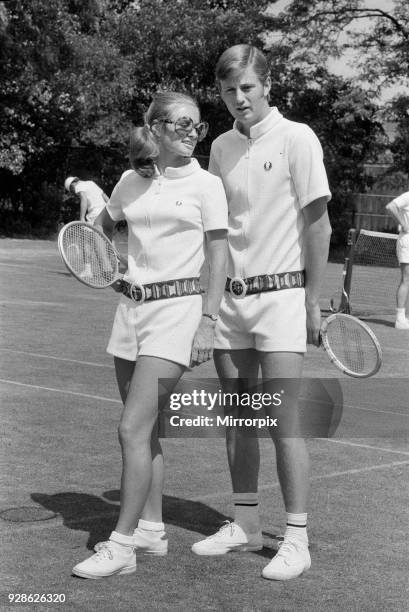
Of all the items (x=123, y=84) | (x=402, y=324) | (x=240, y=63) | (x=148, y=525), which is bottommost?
(x=148, y=525)

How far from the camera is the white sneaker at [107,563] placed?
174 inches

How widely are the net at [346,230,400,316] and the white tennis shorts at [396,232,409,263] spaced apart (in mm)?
767

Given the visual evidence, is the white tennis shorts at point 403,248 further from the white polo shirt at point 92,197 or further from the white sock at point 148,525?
the white sock at point 148,525

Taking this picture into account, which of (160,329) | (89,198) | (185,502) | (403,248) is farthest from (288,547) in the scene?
(89,198)

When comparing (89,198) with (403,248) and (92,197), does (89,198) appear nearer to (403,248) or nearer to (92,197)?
(92,197)

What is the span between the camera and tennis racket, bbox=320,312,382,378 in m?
5.11

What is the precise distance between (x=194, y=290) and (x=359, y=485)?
211cm

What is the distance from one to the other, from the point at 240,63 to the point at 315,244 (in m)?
0.79

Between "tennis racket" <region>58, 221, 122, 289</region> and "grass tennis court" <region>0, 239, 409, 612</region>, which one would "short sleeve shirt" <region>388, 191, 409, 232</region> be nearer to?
"grass tennis court" <region>0, 239, 409, 612</region>

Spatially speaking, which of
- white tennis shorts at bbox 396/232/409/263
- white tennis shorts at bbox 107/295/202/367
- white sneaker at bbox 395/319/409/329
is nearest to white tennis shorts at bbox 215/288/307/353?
white tennis shorts at bbox 107/295/202/367

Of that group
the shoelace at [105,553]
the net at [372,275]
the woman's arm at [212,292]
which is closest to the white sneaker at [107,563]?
the shoelace at [105,553]

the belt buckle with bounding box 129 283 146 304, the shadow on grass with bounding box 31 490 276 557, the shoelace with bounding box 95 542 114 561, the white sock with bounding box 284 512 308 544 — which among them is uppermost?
the belt buckle with bounding box 129 283 146 304

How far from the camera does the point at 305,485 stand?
4750mm

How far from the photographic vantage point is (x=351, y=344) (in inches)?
206
